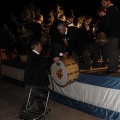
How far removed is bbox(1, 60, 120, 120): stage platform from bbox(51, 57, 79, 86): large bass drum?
11.0 inches

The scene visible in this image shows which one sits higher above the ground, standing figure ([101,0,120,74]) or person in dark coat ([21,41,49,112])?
standing figure ([101,0,120,74])

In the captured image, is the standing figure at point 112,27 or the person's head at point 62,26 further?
the person's head at point 62,26

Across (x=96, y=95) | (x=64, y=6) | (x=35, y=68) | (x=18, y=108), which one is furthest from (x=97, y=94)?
(x=64, y=6)

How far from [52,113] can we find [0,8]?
22894 millimetres

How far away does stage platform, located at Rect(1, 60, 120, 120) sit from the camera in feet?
16.8

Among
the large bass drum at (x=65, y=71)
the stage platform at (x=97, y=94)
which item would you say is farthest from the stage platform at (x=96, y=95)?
the large bass drum at (x=65, y=71)

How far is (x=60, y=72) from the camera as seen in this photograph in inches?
208

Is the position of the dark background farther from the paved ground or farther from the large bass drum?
the large bass drum

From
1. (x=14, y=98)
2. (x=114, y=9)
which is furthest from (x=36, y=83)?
(x=14, y=98)

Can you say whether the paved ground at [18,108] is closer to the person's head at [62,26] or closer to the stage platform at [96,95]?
the stage platform at [96,95]

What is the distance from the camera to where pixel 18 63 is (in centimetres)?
927

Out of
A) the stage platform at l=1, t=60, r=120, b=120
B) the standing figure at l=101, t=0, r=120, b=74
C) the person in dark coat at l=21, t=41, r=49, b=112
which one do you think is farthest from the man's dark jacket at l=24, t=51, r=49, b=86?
the standing figure at l=101, t=0, r=120, b=74

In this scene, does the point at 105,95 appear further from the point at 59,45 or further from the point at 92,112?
the point at 59,45

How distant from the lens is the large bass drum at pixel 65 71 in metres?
5.13
